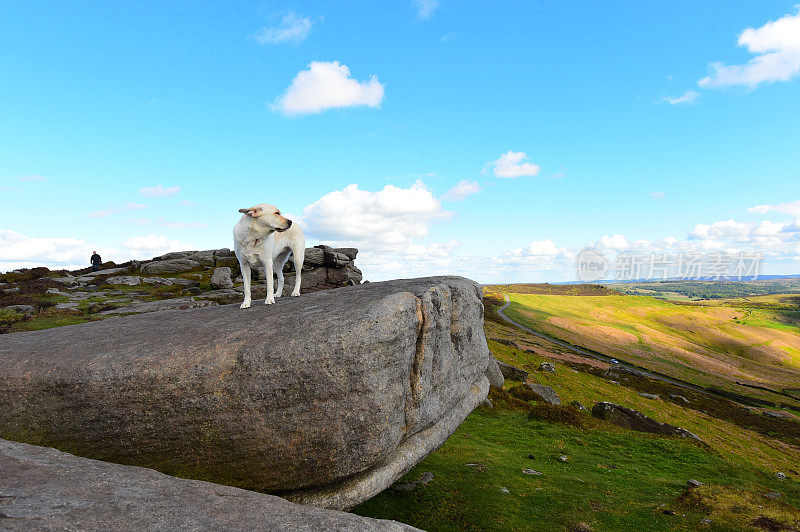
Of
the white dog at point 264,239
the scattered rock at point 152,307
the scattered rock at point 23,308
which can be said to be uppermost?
the white dog at point 264,239

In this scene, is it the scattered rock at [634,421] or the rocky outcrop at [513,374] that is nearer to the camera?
the scattered rock at [634,421]

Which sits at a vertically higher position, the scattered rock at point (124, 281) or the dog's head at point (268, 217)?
the dog's head at point (268, 217)

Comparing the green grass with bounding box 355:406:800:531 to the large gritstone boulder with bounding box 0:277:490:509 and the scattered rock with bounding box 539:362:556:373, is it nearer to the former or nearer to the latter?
the large gritstone boulder with bounding box 0:277:490:509

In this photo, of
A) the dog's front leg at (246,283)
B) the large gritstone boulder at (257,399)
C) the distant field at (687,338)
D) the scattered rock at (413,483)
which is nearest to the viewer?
the large gritstone boulder at (257,399)

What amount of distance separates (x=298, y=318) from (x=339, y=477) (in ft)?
13.8

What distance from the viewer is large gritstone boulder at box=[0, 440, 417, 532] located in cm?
551

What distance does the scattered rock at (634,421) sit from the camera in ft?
111

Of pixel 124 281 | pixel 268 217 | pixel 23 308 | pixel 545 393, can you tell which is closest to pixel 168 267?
pixel 124 281

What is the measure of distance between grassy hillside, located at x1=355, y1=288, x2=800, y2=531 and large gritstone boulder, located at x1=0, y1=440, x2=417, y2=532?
28.7 ft

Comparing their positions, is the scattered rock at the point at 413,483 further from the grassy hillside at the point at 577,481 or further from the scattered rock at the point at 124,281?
the scattered rock at the point at 124,281

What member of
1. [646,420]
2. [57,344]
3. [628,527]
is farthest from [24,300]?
[646,420]

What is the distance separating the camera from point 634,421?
1372 inches

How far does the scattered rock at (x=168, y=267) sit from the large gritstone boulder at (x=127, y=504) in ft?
232

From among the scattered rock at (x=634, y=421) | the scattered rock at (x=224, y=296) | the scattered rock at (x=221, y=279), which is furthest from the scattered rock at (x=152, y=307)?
the scattered rock at (x=634, y=421)
